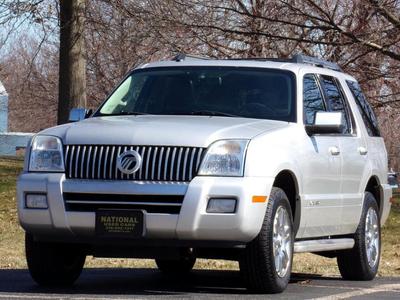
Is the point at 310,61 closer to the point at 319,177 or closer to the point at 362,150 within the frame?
the point at 362,150

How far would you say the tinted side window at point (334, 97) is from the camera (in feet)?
33.2

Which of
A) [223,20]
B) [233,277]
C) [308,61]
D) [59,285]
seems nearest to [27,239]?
[59,285]

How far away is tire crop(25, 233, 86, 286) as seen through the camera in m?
8.56

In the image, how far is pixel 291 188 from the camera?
8766 mm

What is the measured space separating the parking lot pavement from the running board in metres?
0.33

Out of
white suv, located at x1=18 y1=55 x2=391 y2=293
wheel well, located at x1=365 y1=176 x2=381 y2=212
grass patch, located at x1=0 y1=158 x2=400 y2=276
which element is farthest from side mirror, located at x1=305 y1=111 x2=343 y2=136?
grass patch, located at x1=0 y1=158 x2=400 y2=276

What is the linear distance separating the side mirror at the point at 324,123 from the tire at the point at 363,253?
1369 millimetres

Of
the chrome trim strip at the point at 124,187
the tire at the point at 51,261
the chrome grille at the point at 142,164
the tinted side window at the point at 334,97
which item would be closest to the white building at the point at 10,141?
the tinted side window at the point at 334,97

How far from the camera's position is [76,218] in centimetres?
798

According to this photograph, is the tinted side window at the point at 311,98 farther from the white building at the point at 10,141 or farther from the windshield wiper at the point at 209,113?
the white building at the point at 10,141

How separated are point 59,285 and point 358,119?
3417 millimetres

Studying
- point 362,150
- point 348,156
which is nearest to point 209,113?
point 348,156

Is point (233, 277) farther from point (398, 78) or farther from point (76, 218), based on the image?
point (398, 78)

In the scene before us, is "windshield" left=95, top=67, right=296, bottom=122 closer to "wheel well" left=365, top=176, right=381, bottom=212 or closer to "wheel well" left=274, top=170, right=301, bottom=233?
"wheel well" left=274, top=170, right=301, bottom=233
